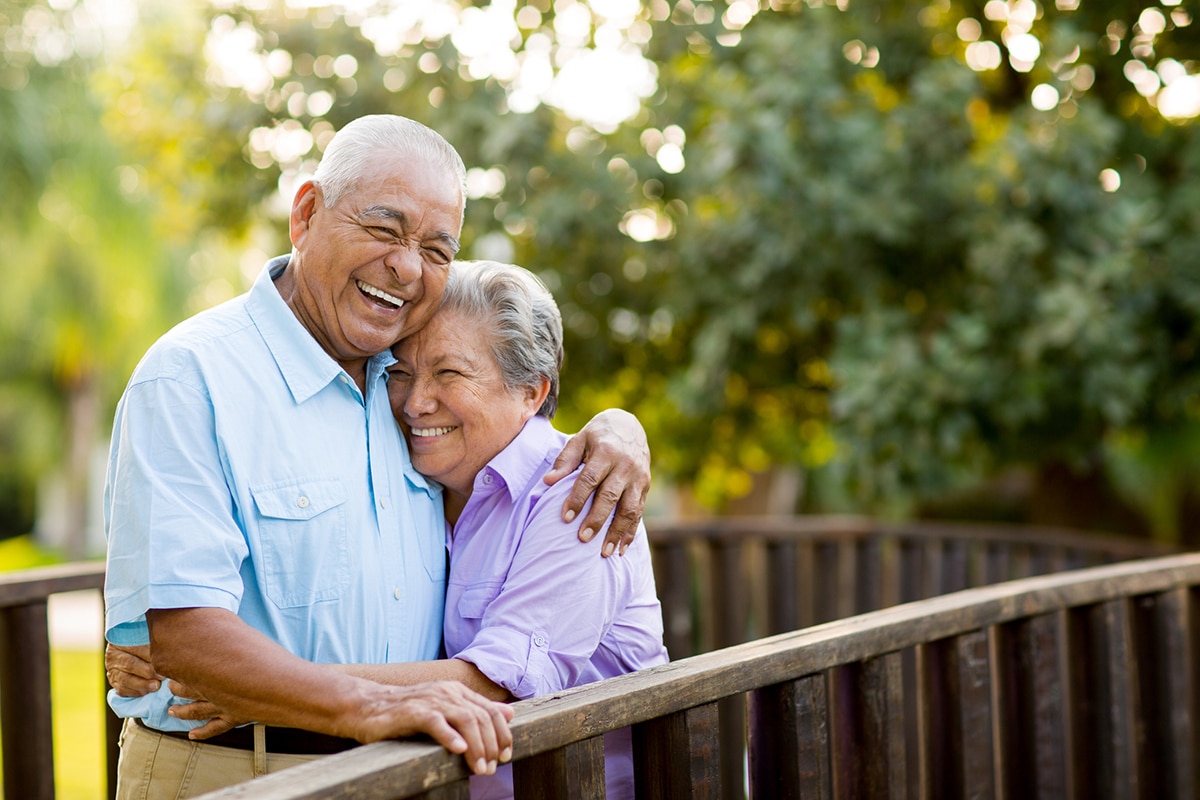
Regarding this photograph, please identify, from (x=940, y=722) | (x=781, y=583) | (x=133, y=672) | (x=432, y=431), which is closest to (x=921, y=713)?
(x=940, y=722)

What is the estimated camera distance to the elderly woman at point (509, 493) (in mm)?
1985

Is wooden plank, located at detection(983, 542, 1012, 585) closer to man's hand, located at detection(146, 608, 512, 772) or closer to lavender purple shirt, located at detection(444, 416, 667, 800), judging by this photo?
lavender purple shirt, located at detection(444, 416, 667, 800)

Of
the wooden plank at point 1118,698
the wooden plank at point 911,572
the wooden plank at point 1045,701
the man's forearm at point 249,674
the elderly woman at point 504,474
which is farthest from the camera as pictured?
the wooden plank at point 911,572

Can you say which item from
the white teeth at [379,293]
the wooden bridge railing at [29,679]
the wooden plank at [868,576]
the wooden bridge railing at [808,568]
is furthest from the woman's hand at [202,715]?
the wooden plank at [868,576]

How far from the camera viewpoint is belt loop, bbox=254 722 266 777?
5.91 ft

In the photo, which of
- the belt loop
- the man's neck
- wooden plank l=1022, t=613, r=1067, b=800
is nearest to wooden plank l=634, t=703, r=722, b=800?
the belt loop

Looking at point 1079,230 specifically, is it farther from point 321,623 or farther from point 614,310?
point 321,623

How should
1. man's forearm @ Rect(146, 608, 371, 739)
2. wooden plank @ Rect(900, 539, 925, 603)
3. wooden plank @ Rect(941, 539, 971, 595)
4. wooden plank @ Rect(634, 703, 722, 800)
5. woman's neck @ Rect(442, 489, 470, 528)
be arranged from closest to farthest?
man's forearm @ Rect(146, 608, 371, 739) → wooden plank @ Rect(634, 703, 722, 800) → woman's neck @ Rect(442, 489, 470, 528) → wooden plank @ Rect(941, 539, 971, 595) → wooden plank @ Rect(900, 539, 925, 603)

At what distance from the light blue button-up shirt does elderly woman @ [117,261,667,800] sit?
0.08 meters

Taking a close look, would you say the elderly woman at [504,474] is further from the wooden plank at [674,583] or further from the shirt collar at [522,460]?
the wooden plank at [674,583]

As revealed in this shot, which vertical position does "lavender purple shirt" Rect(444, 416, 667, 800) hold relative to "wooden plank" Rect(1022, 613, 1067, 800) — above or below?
above

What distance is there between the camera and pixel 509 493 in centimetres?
213

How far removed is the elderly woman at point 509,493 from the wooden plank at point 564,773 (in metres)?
0.33

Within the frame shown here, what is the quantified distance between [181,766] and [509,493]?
74cm
